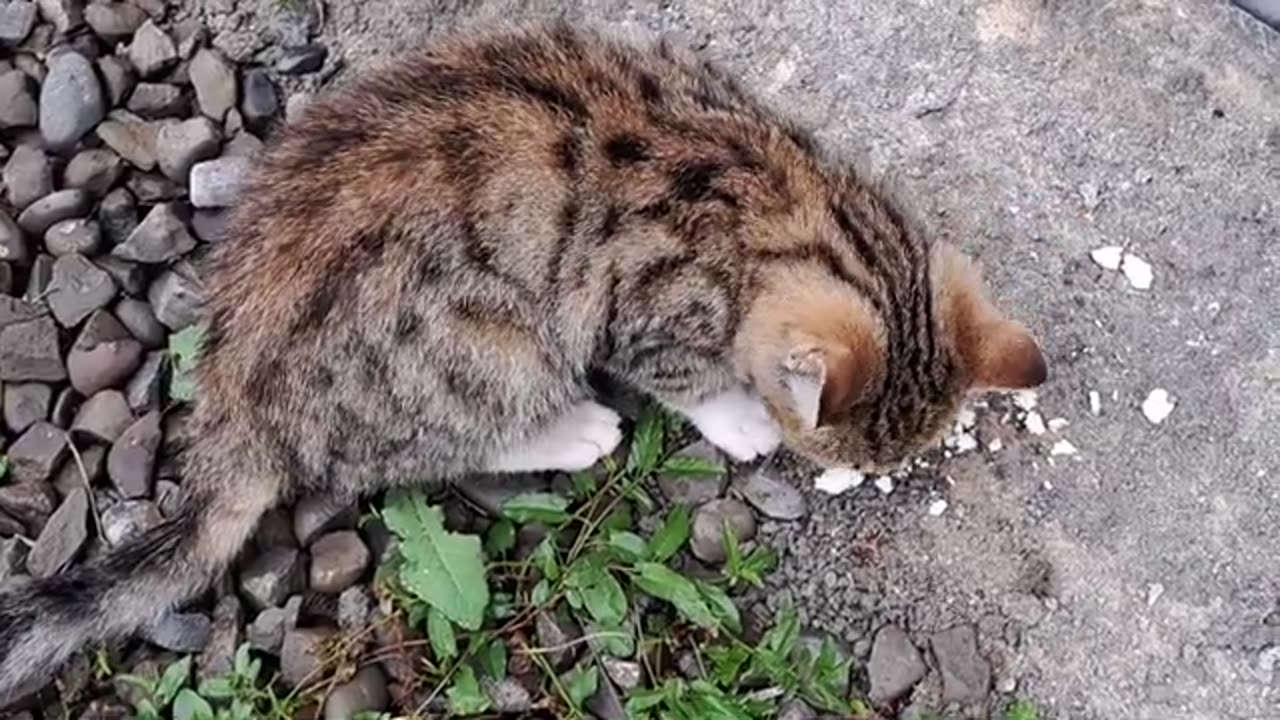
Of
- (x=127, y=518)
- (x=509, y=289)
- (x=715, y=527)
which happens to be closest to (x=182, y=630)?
(x=127, y=518)

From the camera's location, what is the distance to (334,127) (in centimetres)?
318

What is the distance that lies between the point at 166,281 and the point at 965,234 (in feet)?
5.13

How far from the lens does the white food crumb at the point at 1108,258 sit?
3.60 metres

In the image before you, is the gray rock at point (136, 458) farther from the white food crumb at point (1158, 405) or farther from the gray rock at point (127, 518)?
the white food crumb at point (1158, 405)

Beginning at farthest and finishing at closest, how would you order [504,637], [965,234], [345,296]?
[965,234], [504,637], [345,296]

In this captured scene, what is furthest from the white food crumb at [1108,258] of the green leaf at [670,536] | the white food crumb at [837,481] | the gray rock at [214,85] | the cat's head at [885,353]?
the gray rock at [214,85]

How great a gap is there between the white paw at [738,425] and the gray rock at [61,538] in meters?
1.15

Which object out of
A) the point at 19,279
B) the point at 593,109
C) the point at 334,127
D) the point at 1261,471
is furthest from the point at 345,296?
the point at 1261,471

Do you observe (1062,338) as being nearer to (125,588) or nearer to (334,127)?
(334,127)

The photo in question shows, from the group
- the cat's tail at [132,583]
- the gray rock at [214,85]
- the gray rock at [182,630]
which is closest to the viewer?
the cat's tail at [132,583]

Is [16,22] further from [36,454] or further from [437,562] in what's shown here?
[437,562]

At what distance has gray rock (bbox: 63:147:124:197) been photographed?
12.2 ft

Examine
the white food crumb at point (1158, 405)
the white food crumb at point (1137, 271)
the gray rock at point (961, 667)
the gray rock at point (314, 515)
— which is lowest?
the gray rock at point (961, 667)

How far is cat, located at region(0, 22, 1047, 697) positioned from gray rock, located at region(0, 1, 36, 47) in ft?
2.76
